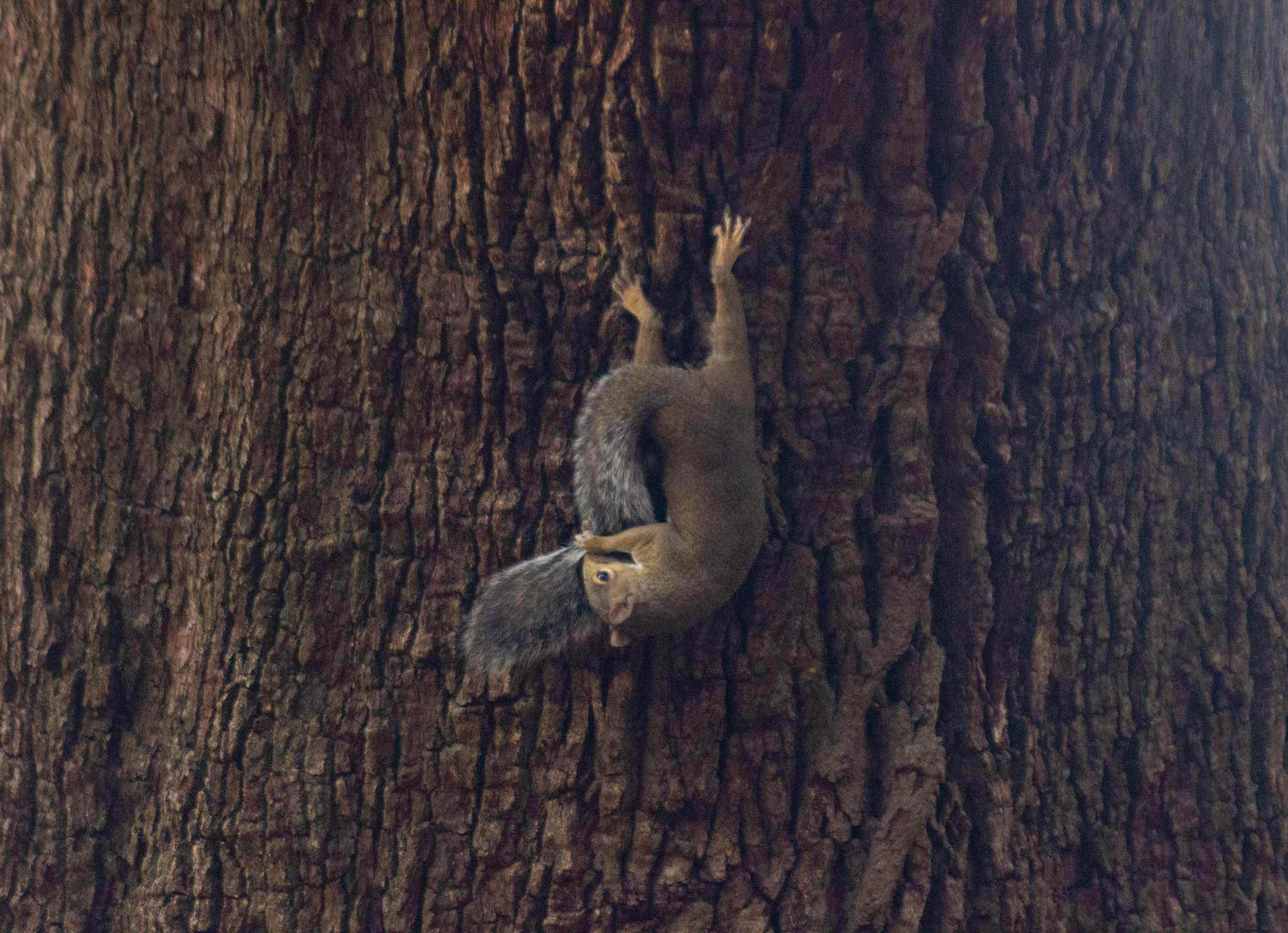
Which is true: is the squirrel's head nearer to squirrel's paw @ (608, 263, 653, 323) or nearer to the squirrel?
the squirrel

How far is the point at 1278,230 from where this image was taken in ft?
8.33

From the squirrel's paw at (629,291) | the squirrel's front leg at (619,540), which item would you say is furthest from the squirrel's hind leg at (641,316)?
the squirrel's front leg at (619,540)

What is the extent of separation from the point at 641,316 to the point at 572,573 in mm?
547

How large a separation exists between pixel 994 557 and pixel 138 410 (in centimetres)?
181

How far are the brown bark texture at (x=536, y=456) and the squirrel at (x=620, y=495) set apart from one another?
49 mm

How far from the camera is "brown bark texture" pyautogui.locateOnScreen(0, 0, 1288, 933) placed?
1.96 meters

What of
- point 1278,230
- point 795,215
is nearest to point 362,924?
point 795,215

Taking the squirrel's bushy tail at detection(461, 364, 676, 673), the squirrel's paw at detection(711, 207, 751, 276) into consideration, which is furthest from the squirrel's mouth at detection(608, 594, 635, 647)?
the squirrel's paw at detection(711, 207, 751, 276)

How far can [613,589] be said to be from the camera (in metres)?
2.06

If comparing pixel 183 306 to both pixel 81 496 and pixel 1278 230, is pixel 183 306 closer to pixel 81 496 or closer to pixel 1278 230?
pixel 81 496

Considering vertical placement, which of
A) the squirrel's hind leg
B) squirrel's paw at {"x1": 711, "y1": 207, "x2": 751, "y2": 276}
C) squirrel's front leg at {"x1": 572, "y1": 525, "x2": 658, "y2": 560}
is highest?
squirrel's paw at {"x1": 711, "y1": 207, "x2": 751, "y2": 276}

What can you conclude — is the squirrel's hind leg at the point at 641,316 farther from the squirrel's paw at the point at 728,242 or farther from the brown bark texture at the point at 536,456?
the squirrel's paw at the point at 728,242

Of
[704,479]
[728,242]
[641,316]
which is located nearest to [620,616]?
[704,479]

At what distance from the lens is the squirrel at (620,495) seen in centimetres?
199
